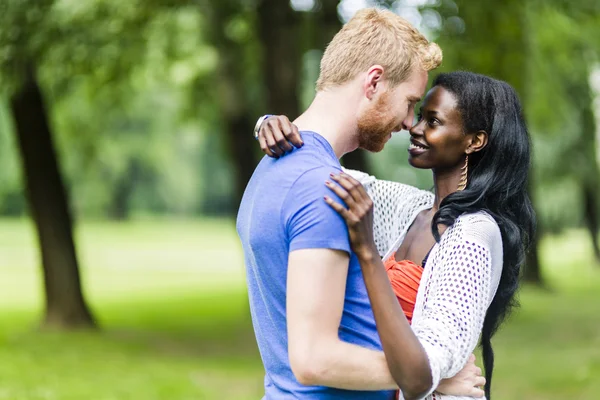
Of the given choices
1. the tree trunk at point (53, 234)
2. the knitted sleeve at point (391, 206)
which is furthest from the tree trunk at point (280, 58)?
the knitted sleeve at point (391, 206)

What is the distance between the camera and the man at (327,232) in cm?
219

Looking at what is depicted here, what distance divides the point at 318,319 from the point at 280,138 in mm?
544

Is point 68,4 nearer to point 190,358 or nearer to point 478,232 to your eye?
point 190,358

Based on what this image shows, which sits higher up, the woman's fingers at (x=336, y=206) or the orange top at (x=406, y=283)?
the woman's fingers at (x=336, y=206)

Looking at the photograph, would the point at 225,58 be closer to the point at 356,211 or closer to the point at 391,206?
the point at 391,206

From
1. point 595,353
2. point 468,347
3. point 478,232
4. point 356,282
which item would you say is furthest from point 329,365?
point 595,353

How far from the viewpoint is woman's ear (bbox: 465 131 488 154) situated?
2975 mm

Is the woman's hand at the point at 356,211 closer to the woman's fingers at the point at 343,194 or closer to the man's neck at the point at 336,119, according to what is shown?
the woman's fingers at the point at 343,194

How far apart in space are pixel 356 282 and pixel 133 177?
48.5 meters

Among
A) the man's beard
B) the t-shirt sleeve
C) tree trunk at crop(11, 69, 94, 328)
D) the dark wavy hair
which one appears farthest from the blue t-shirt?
tree trunk at crop(11, 69, 94, 328)

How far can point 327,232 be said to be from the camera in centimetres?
219

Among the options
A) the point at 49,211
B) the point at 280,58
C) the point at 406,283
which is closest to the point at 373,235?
the point at 406,283

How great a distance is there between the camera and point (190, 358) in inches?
463

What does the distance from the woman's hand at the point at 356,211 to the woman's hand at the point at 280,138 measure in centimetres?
22
